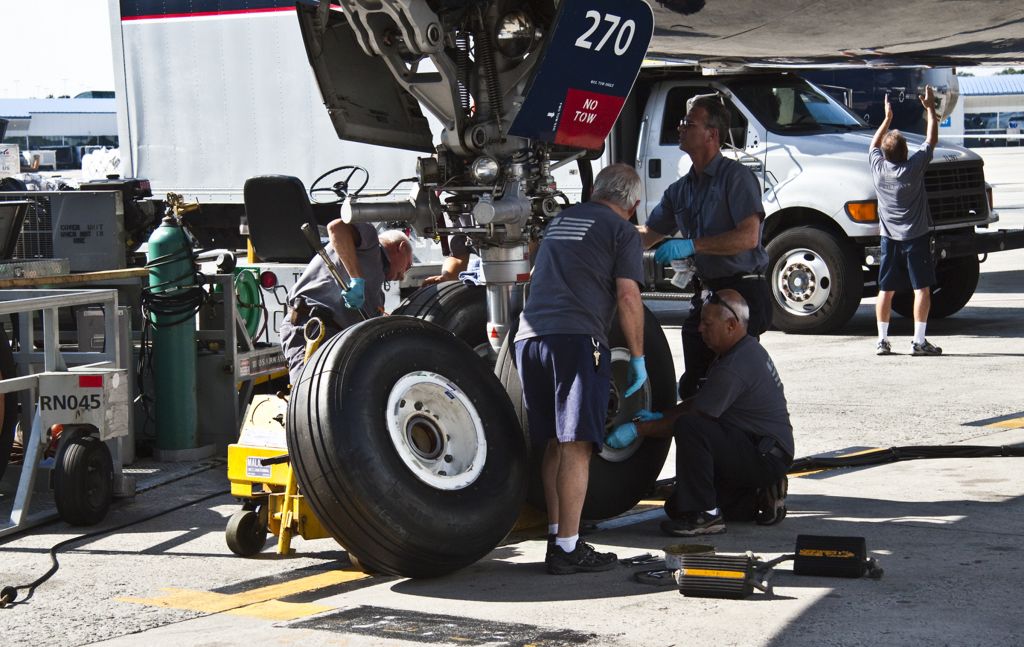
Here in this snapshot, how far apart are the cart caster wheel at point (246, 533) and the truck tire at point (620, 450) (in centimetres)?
123

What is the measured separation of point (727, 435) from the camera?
21.2 feet

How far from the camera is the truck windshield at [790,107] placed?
13.4 meters

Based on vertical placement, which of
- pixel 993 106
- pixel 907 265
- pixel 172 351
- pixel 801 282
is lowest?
pixel 172 351

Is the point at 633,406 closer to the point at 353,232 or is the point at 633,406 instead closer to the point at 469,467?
the point at 469,467

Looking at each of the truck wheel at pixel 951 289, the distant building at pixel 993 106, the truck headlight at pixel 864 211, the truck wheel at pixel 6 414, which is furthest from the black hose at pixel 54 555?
the distant building at pixel 993 106

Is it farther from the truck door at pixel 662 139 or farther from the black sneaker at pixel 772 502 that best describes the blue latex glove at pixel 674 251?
the truck door at pixel 662 139

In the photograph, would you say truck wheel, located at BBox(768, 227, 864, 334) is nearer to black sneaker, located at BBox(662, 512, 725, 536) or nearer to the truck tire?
the truck tire

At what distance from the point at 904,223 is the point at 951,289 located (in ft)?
7.47

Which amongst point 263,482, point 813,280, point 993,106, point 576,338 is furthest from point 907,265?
point 993,106

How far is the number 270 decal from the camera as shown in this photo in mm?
6957

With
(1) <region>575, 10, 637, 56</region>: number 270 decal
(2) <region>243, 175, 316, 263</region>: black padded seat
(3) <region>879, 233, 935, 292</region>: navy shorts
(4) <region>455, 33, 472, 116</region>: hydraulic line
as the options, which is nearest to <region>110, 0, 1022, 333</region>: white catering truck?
(3) <region>879, 233, 935, 292</region>: navy shorts

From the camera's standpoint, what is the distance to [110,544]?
6.65 meters

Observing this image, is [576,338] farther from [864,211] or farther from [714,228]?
[864,211]

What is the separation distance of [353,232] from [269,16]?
7.99 meters
